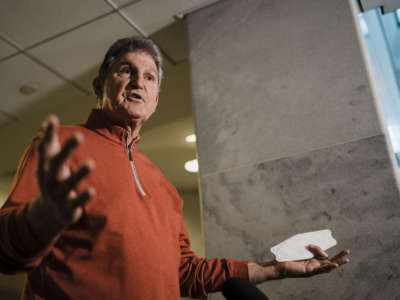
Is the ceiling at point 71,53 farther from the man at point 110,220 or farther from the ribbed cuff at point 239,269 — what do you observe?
the ribbed cuff at point 239,269

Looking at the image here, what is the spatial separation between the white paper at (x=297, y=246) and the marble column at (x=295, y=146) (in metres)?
0.21

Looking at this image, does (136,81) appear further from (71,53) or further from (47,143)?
(71,53)

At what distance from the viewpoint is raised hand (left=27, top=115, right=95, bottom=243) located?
1.56 feet

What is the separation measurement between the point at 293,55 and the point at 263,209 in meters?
0.67

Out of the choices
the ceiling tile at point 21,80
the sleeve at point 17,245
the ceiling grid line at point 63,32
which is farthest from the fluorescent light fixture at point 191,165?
the sleeve at point 17,245

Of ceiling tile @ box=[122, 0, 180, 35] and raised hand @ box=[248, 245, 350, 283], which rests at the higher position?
ceiling tile @ box=[122, 0, 180, 35]

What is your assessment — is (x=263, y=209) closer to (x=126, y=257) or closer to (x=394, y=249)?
(x=394, y=249)

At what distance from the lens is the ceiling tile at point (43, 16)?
1825 mm

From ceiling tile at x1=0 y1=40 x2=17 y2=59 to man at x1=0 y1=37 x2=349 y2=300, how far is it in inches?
49.6

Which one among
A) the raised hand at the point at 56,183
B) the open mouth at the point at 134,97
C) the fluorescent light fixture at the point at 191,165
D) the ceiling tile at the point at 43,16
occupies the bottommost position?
the raised hand at the point at 56,183

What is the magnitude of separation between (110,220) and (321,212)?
29.5 inches

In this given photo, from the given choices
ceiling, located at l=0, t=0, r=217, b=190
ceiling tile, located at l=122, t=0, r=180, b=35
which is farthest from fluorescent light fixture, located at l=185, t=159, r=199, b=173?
ceiling tile, located at l=122, t=0, r=180, b=35

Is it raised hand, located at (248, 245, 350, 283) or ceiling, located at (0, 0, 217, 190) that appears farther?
ceiling, located at (0, 0, 217, 190)

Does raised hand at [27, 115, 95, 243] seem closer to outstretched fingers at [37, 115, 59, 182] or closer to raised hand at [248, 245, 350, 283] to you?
outstretched fingers at [37, 115, 59, 182]
